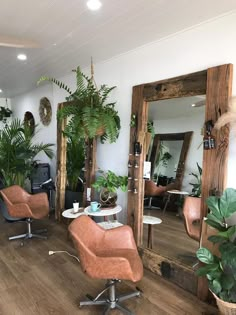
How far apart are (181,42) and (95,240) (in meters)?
2.07

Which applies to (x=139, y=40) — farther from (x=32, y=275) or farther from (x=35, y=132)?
(x=35, y=132)

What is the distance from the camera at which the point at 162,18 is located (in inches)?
87.4

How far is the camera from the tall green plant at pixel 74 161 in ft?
13.1

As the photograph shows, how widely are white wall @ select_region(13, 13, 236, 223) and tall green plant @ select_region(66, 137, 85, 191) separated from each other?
1.48ft

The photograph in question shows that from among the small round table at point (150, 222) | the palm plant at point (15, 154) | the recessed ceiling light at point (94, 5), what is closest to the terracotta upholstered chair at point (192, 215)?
the small round table at point (150, 222)

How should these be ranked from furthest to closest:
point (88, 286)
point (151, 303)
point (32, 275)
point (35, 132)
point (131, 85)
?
point (35, 132), point (131, 85), point (32, 275), point (88, 286), point (151, 303)

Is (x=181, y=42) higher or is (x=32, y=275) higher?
(x=181, y=42)

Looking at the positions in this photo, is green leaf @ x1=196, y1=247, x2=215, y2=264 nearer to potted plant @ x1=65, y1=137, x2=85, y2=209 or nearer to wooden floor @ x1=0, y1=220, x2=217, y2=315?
wooden floor @ x1=0, y1=220, x2=217, y2=315

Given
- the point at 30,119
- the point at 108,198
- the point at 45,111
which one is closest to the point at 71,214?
the point at 108,198

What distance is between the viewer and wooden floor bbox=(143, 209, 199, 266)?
245 cm

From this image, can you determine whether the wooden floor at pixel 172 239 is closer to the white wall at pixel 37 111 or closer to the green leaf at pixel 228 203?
the green leaf at pixel 228 203

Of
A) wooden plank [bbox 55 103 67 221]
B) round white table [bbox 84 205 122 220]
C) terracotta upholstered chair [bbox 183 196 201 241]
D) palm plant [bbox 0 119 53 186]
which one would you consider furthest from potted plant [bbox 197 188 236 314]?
palm plant [bbox 0 119 53 186]

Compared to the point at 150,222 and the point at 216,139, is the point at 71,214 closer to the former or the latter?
the point at 150,222

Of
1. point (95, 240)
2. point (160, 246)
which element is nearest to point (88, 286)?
point (95, 240)
